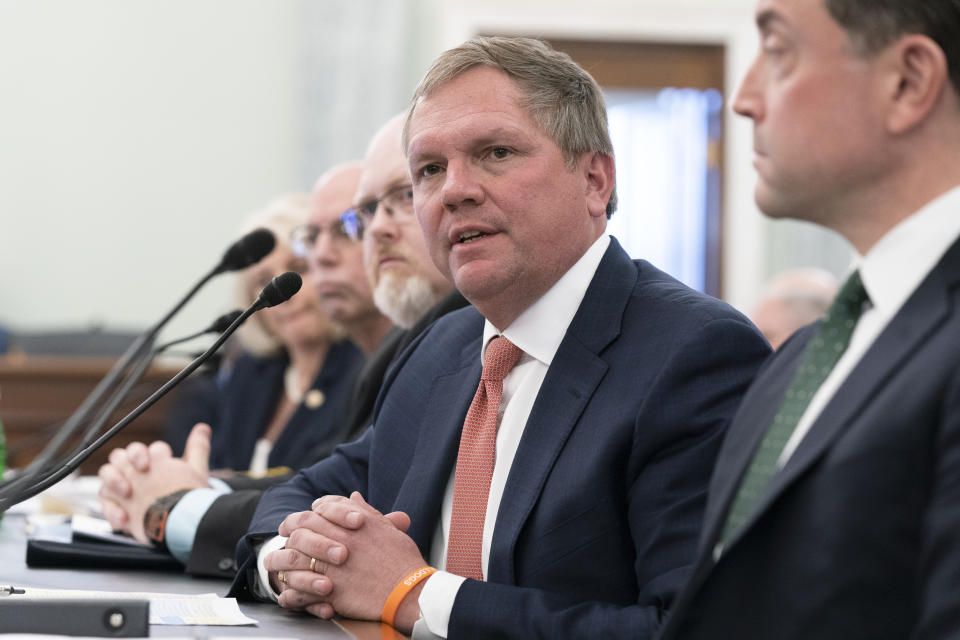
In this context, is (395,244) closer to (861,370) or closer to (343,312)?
(343,312)

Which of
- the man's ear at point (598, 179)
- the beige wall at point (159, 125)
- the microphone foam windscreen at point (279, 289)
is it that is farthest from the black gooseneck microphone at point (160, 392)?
the beige wall at point (159, 125)

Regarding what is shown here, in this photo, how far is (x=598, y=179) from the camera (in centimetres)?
189

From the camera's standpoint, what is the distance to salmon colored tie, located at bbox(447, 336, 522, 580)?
1.70 metres

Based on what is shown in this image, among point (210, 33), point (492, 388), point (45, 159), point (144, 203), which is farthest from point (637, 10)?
point (492, 388)

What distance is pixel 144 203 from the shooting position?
6906 mm

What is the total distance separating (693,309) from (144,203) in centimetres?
579

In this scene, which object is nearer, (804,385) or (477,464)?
(804,385)

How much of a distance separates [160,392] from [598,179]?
76cm

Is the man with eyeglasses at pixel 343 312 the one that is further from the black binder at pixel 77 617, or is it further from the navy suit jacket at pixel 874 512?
the navy suit jacket at pixel 874 512

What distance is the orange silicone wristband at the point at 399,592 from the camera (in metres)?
1.57

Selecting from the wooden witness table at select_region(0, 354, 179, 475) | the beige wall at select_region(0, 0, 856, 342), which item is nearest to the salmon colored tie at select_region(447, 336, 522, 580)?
the wooden witness table at select_region(0, 354, 179, 475)

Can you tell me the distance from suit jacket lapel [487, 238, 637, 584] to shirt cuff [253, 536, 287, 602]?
14.5 inches

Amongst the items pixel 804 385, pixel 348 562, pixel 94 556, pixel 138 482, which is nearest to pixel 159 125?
pixel 138 482

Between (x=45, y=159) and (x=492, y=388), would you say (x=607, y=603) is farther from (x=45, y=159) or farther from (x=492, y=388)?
(x=45, y=159)
